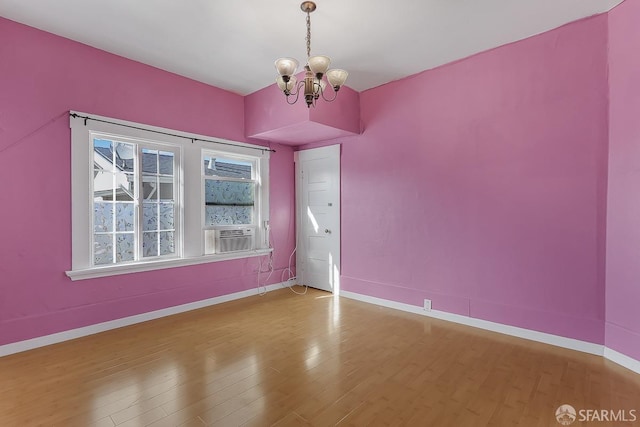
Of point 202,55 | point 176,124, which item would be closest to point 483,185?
point 202,55

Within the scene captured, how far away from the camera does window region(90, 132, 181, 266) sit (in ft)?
11.1

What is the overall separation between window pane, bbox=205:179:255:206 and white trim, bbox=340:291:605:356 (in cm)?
234

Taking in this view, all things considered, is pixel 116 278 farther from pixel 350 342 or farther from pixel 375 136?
pixel 375 136

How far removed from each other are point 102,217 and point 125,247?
0.42 metres

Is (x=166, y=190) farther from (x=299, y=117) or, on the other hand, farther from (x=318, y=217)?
(x=318, y=217)

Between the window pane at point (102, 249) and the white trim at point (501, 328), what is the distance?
10.6ft

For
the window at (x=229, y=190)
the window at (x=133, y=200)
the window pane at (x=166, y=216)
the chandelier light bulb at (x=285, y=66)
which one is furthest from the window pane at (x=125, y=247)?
the chandelier light bulb at (x=285, y=66)

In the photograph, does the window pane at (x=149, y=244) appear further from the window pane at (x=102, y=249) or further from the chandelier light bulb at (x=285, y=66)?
the chandelier light bulb at (x=285, y=66)

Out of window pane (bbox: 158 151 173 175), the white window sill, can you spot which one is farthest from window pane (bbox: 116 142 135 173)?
the white window sill

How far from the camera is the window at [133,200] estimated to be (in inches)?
133

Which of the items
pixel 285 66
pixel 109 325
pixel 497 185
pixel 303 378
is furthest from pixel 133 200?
pixel 497 185

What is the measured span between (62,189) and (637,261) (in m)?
5.20

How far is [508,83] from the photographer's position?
3.18 meters

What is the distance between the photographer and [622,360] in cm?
253
